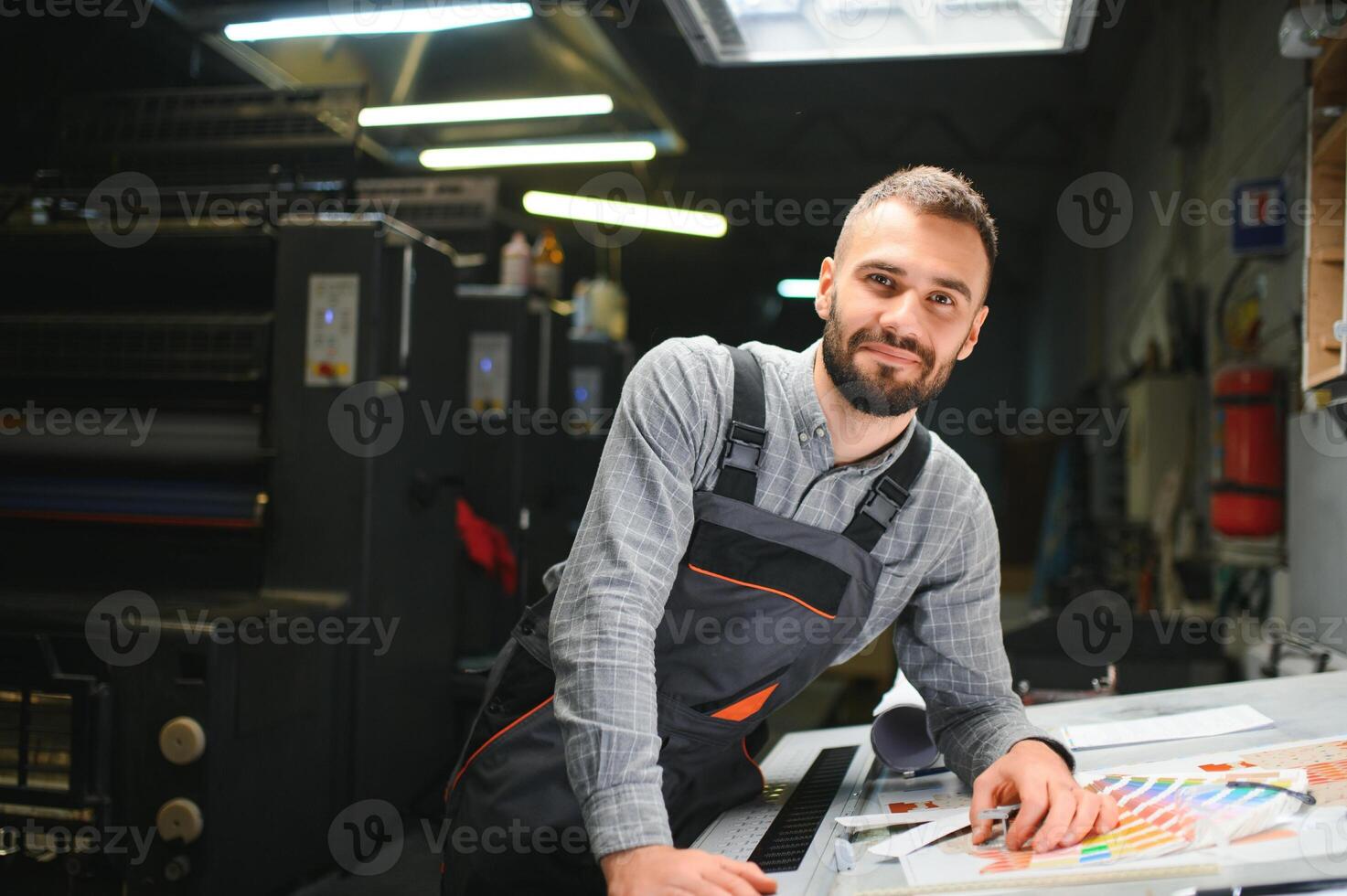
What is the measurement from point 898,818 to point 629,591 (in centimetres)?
41

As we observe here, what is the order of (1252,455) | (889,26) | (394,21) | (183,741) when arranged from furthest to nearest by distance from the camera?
(394,21), (1252,455), (183,741), (889,26)

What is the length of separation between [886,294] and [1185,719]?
762 millimetres

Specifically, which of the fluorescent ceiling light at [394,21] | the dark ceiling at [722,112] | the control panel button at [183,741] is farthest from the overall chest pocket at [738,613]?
the fluorescent ceiling light at [394,21]

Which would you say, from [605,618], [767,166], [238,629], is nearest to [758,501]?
[605,618]

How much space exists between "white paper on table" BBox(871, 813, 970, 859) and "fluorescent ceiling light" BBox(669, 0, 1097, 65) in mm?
1288

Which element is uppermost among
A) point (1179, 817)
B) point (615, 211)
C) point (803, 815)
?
point (615, 211)

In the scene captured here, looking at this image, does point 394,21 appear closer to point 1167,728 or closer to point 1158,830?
point 1167,728

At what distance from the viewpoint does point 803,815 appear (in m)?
1.26

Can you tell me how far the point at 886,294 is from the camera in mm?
1278

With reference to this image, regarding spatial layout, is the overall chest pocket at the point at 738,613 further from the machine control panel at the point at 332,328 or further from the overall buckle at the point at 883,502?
the machine control panel at the point at 332,328

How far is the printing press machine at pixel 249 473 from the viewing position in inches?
83.7

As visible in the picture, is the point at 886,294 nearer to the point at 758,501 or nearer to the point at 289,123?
the point at 758,501

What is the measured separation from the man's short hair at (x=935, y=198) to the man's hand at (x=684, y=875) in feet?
2.58

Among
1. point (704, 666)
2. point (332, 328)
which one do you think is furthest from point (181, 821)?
point (704, 666)
